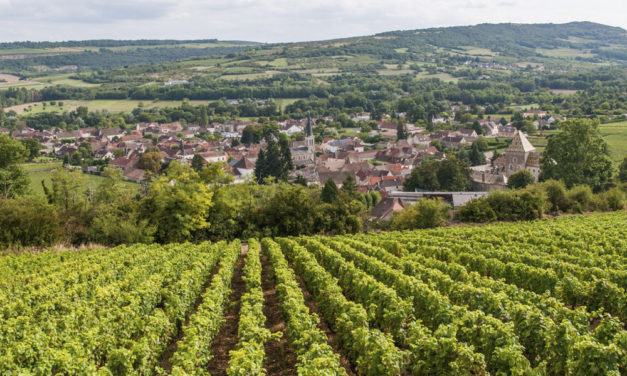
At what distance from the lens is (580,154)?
57531 mm

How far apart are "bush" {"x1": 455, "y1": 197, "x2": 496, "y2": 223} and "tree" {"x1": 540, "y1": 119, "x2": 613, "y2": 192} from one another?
23.0 metres

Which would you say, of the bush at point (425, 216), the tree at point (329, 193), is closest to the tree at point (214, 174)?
the bush at point (425, 216)

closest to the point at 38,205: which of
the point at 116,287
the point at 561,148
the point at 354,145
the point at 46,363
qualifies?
the point at 116,287

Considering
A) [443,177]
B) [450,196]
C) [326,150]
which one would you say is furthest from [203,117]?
[450,196]

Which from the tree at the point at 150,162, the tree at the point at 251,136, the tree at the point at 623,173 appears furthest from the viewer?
the tree at the point at 251,136

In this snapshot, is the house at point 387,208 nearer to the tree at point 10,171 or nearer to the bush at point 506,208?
the bush at point 506,208

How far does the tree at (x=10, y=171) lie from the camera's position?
155 ft

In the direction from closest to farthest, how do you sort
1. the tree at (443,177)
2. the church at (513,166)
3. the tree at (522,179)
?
the tree at (522,179) → the tree at (443,177) → the church at (513,166)

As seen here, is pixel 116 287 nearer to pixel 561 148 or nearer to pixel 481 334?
pixel 481 334

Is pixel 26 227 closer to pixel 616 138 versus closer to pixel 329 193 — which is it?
pixel 329 193

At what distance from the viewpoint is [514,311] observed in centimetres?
1227

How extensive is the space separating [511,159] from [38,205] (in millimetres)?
A: 70204

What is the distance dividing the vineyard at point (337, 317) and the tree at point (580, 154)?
3731 centimetres

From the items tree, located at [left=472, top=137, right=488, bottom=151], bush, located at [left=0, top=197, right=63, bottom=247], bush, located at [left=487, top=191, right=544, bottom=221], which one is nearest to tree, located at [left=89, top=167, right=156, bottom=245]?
bush, located at [left=0, top=197, right=63, bottom=247]
